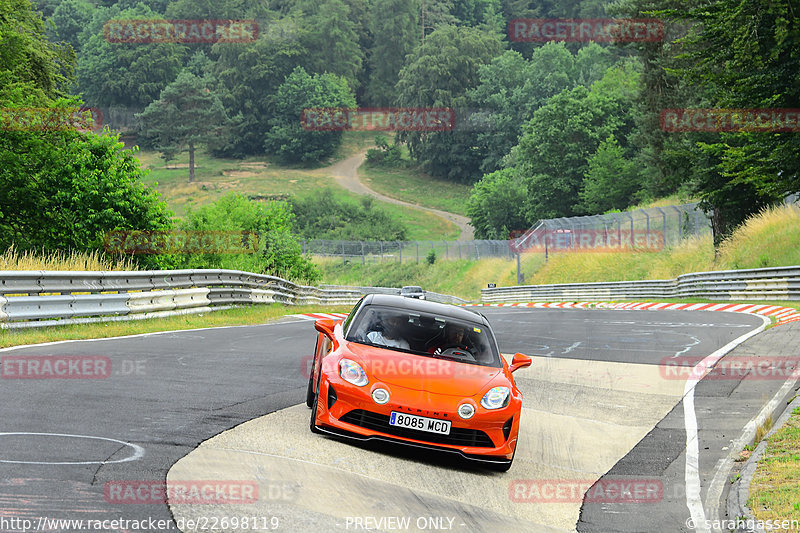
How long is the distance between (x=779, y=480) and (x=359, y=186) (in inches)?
5146

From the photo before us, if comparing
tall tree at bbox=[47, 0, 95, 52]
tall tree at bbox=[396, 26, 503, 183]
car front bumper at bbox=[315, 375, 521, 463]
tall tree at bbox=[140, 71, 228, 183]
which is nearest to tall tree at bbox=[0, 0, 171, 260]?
car front bumper at bbox=[315, 375, 521, 463]

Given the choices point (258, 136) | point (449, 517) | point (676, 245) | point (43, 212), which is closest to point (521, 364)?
point (449, 517)

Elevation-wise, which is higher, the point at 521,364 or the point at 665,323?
the point at 521,364

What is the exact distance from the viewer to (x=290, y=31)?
16638cm

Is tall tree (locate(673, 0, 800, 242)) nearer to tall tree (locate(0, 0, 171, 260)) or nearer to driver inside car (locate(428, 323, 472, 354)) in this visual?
driver inside car (locate(428, 323, 472, 354))

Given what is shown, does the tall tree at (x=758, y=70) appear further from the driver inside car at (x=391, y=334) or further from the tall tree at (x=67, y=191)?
the tall tree at (x=67, y=191)

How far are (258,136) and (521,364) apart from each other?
15085 cm

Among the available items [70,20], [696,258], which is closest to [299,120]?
[70,20]

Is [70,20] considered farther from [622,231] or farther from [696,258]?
[696,258]

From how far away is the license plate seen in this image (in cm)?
754

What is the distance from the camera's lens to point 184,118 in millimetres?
139250

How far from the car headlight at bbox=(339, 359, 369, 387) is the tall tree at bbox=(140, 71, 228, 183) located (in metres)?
131

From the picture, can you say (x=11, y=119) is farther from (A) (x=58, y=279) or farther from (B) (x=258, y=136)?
(B) (x=258, y=136)

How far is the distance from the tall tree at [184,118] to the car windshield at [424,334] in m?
131
